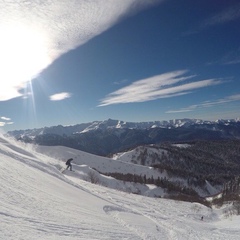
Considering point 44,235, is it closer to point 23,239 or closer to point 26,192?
point 23,239

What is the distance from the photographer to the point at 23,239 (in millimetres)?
7633

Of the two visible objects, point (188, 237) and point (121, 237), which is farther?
point (188, 237)

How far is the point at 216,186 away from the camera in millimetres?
198875

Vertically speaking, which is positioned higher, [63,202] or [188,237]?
Result: [63,202]

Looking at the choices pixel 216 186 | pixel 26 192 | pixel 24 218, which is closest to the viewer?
pixel 24 218

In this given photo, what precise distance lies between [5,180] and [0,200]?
3.19 meters

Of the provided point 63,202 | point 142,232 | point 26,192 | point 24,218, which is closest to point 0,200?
point 24,218

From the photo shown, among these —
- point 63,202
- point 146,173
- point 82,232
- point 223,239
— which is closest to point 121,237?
point 82,232

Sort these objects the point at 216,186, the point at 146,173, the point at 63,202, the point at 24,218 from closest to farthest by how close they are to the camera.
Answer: the point at 24,218
the point at 63,202
the point at 146,173
the point at 216,186

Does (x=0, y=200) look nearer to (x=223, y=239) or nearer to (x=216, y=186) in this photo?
(x=223, y=239)

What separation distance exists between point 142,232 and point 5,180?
25.9 feet

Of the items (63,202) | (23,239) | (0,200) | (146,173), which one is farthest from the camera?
(146,173)

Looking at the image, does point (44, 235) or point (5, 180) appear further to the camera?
point (5, 180)

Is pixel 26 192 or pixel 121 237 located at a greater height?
pixel 26 192
